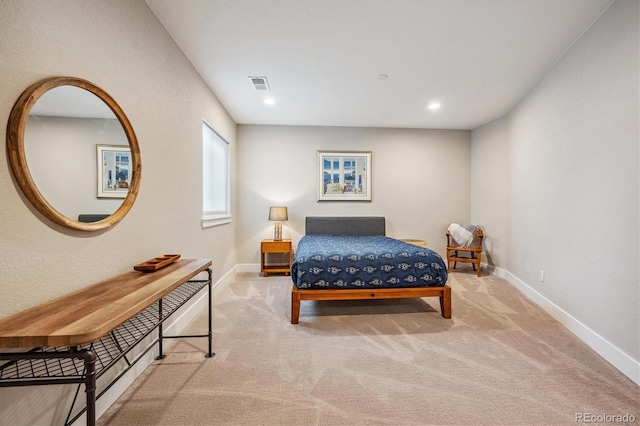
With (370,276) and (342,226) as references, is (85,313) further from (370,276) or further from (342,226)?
(342,226)

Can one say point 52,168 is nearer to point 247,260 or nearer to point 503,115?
point 247,260

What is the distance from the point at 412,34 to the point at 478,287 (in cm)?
323

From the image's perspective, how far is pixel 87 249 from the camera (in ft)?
4.41

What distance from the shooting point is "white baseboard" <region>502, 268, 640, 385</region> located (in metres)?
1.69

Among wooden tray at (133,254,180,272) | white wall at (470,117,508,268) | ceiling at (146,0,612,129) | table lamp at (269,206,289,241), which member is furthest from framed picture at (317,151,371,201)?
wooden tray at (133,254,180,272)

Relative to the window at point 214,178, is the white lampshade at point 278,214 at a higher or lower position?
lower

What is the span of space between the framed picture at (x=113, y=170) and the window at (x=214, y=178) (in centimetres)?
131

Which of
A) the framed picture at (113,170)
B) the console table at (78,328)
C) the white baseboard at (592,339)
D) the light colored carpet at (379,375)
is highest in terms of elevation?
the framed picture at (113,170)

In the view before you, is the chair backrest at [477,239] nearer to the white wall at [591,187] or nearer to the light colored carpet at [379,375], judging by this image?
the white wall at [591,187]

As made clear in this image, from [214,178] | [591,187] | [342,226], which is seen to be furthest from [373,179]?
[591,187]

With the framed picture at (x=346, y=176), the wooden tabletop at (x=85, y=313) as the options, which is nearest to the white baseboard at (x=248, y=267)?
the framed picture at (x=346, y=176)

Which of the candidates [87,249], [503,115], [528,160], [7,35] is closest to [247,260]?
[87,249]

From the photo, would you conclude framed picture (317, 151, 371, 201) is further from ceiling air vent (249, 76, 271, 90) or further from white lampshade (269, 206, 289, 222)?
ceiling air vent (249, 76, 271, 90)

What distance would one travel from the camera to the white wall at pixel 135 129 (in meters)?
1.00
